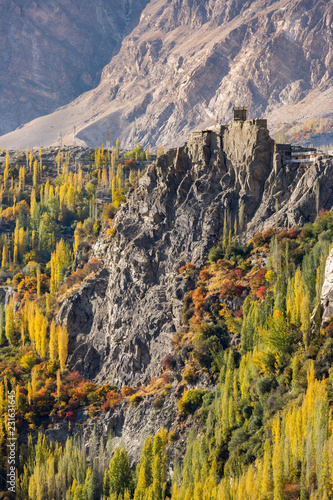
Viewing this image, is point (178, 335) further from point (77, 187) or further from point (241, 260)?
point (77, 187)

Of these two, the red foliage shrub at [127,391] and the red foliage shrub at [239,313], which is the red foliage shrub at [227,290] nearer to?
the red foliage shrub at [239,313]

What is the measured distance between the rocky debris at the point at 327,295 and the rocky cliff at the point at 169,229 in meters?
15.6

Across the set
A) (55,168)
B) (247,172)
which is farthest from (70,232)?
(247,172)

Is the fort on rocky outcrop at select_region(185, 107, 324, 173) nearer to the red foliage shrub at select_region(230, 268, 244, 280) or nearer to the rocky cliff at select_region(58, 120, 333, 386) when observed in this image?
the rocky cliff at select_region(58, 120, 333, 386)

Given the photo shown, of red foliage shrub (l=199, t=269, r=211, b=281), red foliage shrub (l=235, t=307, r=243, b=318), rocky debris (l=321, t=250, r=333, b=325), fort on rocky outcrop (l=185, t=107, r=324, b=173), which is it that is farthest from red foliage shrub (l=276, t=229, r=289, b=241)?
rocky debris (l=321, t=250, r=333, b=325)

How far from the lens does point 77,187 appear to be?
13750 cm

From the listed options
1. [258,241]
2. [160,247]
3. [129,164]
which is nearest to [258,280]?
[258,241]

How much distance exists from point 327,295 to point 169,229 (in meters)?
27.3

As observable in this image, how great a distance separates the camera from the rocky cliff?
71812mm

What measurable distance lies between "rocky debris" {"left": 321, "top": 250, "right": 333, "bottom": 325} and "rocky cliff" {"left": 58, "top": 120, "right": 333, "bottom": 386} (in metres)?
15.6

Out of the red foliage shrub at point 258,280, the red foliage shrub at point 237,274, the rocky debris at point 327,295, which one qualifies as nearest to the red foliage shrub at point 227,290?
the red foliage shrub at point 237,274

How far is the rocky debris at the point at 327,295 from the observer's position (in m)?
54.7

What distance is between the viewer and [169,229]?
79062 millimetres

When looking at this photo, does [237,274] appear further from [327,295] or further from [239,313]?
[327,295]
